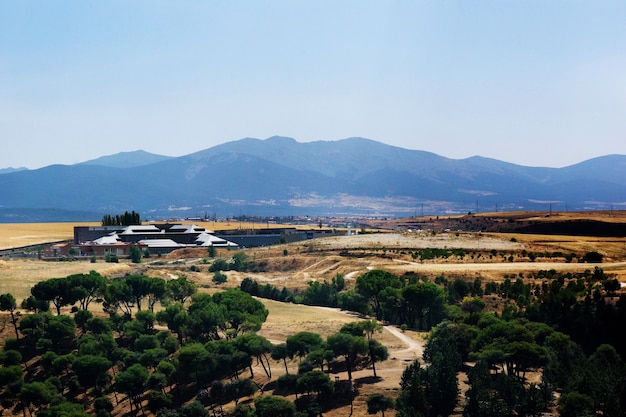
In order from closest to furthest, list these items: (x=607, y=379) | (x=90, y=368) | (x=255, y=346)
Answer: (x=607, y=379)
(x=255, y=346)
(x=90, y=368)

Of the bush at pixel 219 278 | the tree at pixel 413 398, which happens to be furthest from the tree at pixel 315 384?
the bush at pixel 219 278

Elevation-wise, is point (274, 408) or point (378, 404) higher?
point (378, 404)

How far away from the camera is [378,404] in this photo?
142 ft

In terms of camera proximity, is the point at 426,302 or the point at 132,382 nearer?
the point at 132,382

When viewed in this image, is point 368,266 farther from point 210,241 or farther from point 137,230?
point 137,230

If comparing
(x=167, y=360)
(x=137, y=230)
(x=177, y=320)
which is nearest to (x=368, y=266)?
(x=177, y=320)

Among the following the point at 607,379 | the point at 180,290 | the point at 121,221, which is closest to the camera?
the point at 607,379

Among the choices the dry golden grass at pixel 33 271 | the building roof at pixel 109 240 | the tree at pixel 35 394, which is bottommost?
the tree at pixel 35 394

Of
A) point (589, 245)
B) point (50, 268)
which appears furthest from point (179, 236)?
point (589, 245)

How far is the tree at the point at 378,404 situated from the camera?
4325cm

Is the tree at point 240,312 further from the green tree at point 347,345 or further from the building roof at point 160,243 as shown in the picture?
the building roof at point 160,243

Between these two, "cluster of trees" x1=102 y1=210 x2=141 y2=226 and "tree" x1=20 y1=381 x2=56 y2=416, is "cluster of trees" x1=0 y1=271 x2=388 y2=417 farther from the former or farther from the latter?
"cluster of trees" x1=102 y1=210 x2=141 y2=226

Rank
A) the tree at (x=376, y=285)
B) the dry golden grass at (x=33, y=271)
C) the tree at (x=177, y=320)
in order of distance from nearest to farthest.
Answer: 1. the tree at (x=177, y=320)
2. the tree at (x=376, y=285)
3. the dry golden grass at (x=33, y=271)

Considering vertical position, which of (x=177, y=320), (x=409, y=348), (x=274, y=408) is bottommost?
(x=274, y=408)
